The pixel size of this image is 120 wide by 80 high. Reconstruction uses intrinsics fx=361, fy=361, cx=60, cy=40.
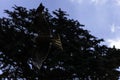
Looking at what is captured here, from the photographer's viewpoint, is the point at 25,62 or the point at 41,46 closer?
the point at 41,46

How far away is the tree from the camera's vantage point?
82.3ft

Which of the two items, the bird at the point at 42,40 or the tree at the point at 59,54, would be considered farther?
the tree at the point at 59,54

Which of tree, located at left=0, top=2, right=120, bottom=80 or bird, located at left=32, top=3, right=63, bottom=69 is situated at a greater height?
tree, located at left=0, top=2, right=120, bottom=80

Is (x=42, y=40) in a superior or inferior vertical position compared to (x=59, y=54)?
inferior

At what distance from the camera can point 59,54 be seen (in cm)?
2511

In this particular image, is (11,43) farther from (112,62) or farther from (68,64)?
(112,62)

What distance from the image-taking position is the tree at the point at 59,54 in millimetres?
25078

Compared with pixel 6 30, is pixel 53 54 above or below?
below

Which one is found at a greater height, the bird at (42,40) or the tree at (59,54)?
the tree at (59,54)

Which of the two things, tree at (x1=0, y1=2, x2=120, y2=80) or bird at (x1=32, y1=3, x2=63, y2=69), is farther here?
tree at (x1=0, y1=2, x2=120, y2=80)

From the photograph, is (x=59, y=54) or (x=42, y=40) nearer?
(x=42, y=40)

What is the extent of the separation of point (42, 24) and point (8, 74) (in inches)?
903

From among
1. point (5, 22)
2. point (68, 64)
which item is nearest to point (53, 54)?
point (68, 64)

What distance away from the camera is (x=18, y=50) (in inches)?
997
